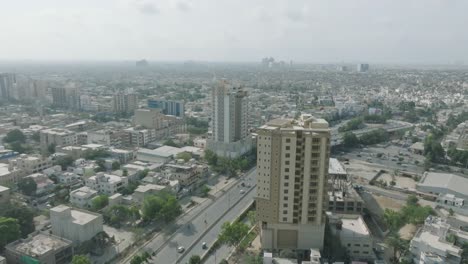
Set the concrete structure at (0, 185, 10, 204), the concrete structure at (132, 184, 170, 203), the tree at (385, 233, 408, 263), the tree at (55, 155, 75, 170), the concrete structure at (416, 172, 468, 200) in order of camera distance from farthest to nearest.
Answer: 1. the tree at (55, 155, 75, 170)
2. the concrete structure at (416, 172, 468, 200)
3. the concrete structure at (132, 184, 170, 203)
4. the concrete structure at (0, 185, 10, 204)
5. the tree at (385, 233, 408, 263)

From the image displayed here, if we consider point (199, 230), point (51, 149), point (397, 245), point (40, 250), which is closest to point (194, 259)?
point (199, 230)

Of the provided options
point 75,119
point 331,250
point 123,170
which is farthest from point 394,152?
point 75,119

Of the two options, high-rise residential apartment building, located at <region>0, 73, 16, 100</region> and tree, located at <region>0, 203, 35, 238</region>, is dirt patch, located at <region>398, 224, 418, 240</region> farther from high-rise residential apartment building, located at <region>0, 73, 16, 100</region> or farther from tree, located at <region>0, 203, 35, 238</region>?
high-rise residential apartment building, located at <region>0, 73, 16, 100</region>

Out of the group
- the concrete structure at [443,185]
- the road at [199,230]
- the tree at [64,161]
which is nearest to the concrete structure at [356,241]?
the road at [199,230]

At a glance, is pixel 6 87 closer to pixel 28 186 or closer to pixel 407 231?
pixel 28 186

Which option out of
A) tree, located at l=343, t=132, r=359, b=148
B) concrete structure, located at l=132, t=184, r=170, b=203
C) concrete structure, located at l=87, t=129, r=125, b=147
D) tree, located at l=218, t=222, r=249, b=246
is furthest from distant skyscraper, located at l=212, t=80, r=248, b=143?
tree, located at l=218, t=222, r=249, b=246

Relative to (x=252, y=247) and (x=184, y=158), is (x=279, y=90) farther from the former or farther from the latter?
(x=252, y=247)
